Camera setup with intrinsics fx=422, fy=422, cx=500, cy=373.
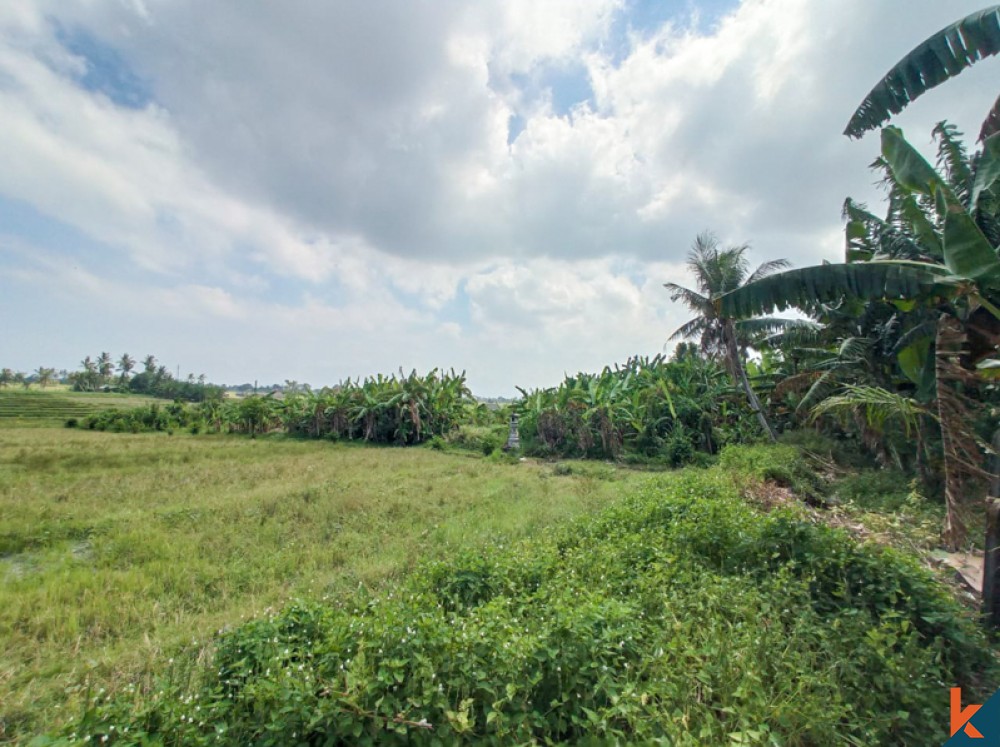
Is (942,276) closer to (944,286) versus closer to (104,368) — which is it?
(944,286)

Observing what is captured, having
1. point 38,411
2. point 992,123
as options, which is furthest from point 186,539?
point 38,411

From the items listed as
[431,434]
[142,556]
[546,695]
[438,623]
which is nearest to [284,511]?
[142,556]

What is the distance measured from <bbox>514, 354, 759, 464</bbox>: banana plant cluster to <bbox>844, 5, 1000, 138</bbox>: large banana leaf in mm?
9192

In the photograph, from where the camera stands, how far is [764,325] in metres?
11.2

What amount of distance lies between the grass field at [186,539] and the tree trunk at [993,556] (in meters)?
3.94

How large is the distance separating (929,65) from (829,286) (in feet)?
7.69

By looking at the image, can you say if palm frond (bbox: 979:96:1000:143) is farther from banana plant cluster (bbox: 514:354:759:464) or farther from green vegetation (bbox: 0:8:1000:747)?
banana plant cluster (bbox: 514:354:759:464)

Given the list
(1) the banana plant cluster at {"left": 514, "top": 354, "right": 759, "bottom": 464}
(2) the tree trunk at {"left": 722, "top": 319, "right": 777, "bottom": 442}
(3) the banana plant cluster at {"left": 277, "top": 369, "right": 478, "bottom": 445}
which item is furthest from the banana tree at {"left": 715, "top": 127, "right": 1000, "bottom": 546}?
(3) the banana plant cluster at {"left": 277, "top": 369, "right": 478, "bottom": 445}

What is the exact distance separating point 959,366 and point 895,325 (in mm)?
5358

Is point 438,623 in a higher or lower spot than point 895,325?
lower

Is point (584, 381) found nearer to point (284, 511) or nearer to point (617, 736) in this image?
point (284, 511)

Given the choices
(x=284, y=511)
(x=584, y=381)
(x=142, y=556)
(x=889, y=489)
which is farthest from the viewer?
(x=584, y=381)

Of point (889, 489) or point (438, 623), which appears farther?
point (889, 489)

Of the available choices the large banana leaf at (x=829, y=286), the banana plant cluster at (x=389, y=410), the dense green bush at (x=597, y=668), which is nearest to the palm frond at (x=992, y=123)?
the large banana leaf at (x=829, y=286)
